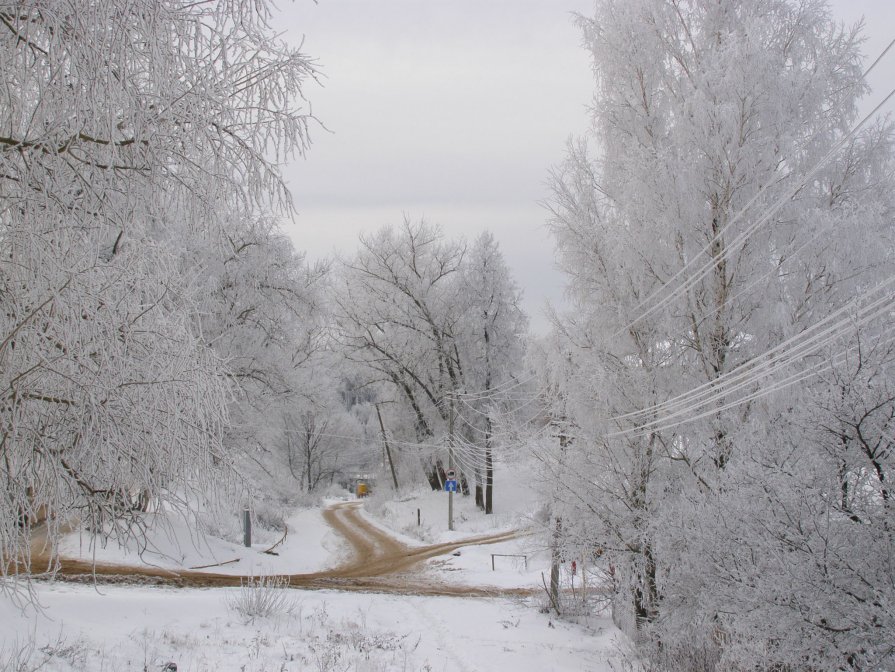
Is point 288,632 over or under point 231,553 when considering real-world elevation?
over

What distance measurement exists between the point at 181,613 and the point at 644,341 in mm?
7660

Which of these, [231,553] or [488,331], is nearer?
[231,553]

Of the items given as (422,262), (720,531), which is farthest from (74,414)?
(422,262)

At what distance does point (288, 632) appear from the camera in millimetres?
8469

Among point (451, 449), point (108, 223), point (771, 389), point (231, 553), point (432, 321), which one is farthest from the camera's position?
point (432, 321)

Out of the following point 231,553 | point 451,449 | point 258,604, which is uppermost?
point 451,449

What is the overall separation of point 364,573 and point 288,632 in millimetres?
9057

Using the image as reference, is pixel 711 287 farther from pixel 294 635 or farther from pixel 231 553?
pixel 231 553

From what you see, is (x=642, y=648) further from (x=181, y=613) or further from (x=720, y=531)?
(x=181, y=613)

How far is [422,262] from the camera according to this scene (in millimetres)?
29938

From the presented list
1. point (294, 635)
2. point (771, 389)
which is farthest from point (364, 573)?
point (771, 389)

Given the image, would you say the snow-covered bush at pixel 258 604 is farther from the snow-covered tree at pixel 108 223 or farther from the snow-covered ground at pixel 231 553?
the snow-covered tree at pixel 108 223

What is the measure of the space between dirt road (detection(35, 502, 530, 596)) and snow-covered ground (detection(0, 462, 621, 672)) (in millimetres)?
668

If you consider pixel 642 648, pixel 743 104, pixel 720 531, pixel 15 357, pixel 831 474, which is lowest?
pixel 642 648
